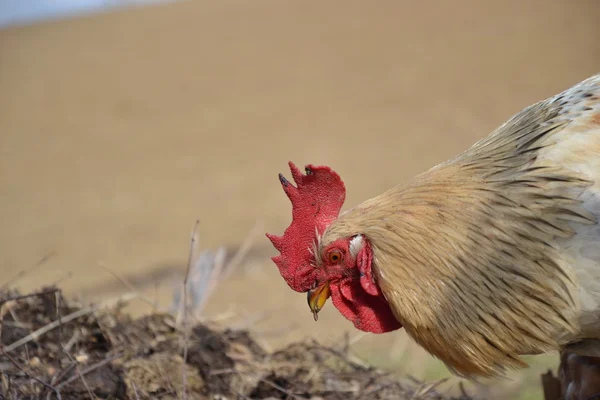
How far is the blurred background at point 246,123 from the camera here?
8.10m

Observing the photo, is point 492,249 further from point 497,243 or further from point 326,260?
point 326,260

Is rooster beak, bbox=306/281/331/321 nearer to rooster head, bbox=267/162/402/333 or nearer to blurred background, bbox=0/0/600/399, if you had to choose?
rooster head, bbox=267/162/402/333

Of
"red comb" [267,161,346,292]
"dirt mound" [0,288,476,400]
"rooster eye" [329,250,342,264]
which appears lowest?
"dirt mound" [0,288,476,400]

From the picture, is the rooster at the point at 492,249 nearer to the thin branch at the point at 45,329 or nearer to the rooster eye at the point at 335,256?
the rooster eye at the point at 335,256

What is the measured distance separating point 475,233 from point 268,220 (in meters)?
6.78

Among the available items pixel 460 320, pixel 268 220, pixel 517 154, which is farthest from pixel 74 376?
pixel 268 220

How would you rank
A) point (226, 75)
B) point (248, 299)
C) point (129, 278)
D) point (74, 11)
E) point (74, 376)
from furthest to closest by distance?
point (74, 11) → point (226, 75) → point (129, 278) → point (248, 299) → point (74, 376)

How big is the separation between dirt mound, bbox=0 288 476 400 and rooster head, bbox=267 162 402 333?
602 millimetres

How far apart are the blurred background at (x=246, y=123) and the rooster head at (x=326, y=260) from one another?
1.20 m

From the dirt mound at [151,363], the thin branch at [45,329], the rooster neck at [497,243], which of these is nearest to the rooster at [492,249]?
the rooster neck at [497,243]

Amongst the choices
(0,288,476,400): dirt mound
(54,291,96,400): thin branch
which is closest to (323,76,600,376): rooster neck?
(0,288,476,400): dirt mound

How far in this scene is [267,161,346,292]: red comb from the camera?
272cm

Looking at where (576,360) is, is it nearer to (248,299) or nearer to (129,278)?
(248,299)

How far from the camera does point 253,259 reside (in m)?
8.23
